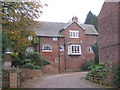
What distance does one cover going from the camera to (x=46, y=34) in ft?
103

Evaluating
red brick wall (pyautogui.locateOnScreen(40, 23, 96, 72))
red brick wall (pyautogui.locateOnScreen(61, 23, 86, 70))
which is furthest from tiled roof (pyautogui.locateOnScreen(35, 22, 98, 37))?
red brick wall (pyautogui.locateOnScreen(61, 23, 86, 70))

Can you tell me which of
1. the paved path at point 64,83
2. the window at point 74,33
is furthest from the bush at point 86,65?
the paved path at point 64,83

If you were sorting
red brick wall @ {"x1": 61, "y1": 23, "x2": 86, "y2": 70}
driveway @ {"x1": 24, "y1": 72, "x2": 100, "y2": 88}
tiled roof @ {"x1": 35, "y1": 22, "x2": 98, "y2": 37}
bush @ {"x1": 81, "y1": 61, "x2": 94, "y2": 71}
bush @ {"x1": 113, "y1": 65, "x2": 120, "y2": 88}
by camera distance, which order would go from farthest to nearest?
red brick wall @ {"x1": 61, "y1": 23, "x2": 86, "y2": 70}
bush @ {"x1": 81, "y1": 61, "x2": 94, "y2": 71}
tiled roof @ {"x1": 35, "y1": 22, "x2": 98, "y2": 37}
driveway @ {"x1": 24, "y1": 72, "x2": 100, "y2": 88}
bush @ {"x1": 113, "y1": 65, "x2": 120, "y2": 88}

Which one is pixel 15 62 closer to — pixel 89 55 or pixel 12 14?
pixel 12 14

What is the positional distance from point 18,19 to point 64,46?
18.6 m

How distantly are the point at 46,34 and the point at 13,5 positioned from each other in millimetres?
18073

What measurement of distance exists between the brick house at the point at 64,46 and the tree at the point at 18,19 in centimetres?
1539

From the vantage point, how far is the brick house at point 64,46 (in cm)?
3102

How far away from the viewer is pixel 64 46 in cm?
3209

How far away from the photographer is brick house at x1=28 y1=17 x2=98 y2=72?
3102 cm

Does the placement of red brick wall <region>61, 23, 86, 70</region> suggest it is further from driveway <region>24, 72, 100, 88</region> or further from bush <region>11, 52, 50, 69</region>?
driveway <region>24, 72, 100, 88</region>

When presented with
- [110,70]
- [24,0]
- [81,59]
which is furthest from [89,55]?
[24,0]

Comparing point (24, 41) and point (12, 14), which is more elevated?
point (12, 14)

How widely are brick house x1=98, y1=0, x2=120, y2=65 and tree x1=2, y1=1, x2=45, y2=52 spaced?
23.0 feet
